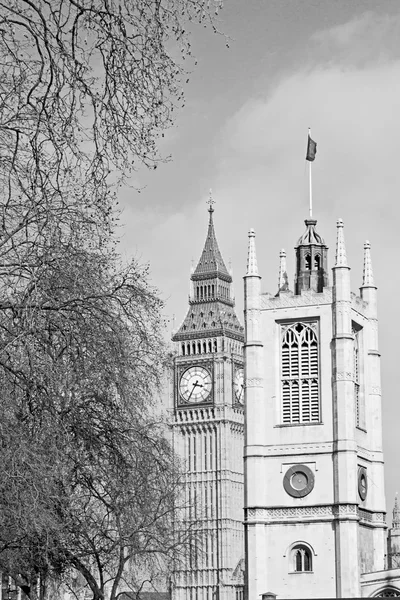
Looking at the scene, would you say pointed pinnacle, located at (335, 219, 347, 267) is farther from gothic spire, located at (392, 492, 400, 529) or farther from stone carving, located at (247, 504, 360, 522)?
gothic spire, located at (392, 492, 400, 529)

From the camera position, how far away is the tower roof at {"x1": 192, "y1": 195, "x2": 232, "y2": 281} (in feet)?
397

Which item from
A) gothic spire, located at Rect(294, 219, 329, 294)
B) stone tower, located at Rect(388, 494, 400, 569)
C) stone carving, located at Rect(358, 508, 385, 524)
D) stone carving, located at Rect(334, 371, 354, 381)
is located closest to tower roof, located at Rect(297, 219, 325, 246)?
gothic spire, located at Rect(294, 219, 329, 294)

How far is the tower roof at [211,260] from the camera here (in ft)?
397

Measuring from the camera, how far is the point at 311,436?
2462 inches

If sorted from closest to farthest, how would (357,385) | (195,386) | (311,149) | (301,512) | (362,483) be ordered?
(301,512), (362,483), (357,385), (311,149), (195,386)

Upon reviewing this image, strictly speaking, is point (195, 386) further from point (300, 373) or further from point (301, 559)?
point (301, 559)

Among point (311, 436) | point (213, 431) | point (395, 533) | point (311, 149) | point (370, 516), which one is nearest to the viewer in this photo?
point (311, 436)

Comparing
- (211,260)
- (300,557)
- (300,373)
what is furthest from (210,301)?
(300,557)

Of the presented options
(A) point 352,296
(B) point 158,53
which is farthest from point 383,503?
(B) point 158,53

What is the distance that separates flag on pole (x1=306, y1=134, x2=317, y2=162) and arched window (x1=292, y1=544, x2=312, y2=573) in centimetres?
2011

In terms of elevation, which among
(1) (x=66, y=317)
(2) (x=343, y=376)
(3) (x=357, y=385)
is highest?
(3) (x=357, y=385)

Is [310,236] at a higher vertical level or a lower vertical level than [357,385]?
higher

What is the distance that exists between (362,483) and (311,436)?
12.5ft

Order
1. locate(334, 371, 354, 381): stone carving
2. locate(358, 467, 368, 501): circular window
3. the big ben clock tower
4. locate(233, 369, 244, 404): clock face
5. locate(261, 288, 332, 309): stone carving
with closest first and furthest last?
locate(334, 371, 354, 381): stone carving
locate(358, 467, 368, 501): circular window
locate(261, 288, 332, 309): stone carving
the big ben clock tower
locate(233, 369, 244, 404): clock face
